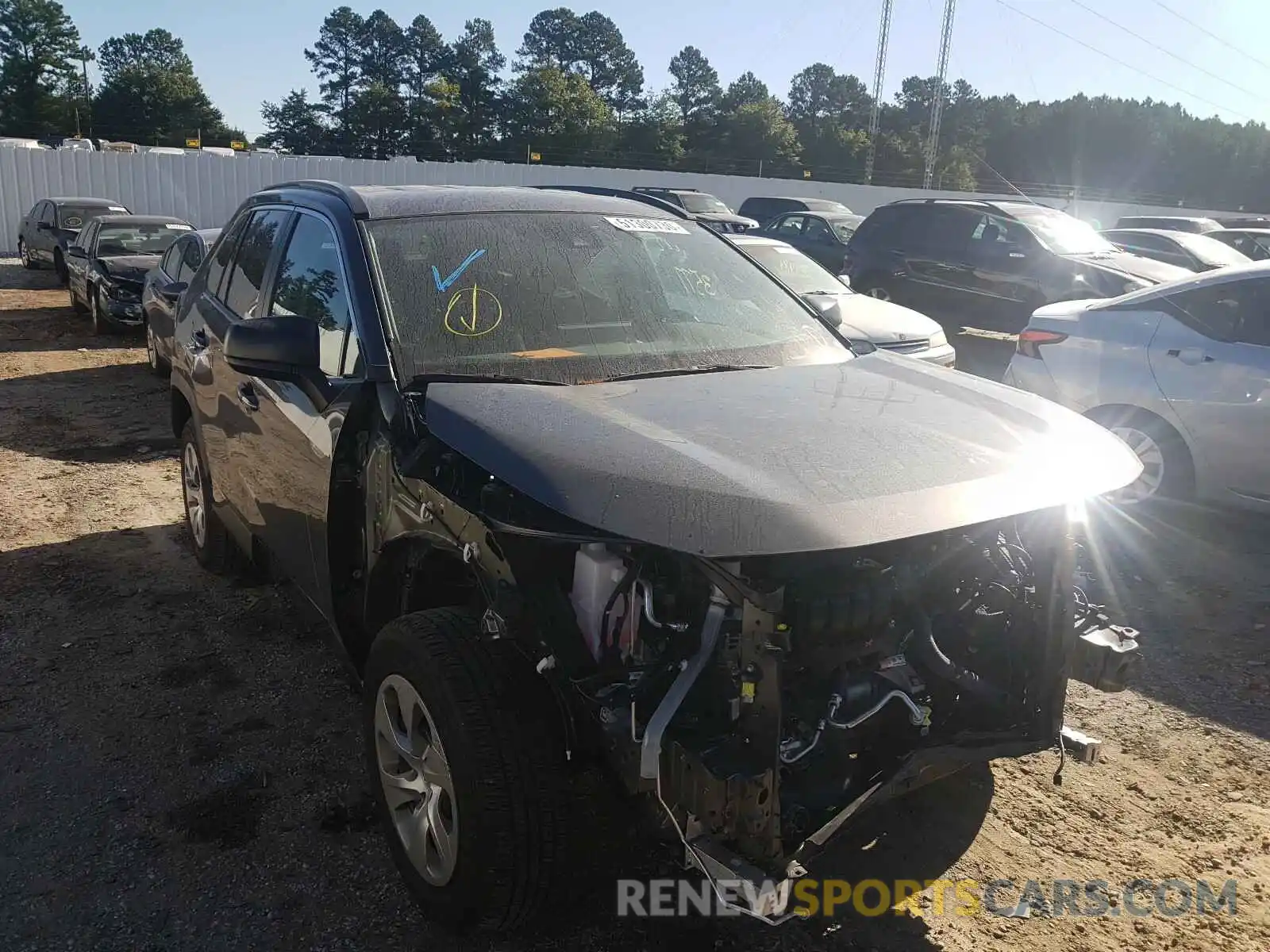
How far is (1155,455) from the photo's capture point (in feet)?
19.6

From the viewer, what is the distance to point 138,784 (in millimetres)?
3287

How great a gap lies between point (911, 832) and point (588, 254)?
2.23 metres

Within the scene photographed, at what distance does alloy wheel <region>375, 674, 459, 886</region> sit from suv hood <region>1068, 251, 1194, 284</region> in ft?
33.2

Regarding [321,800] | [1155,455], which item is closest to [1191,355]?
[1155,455]

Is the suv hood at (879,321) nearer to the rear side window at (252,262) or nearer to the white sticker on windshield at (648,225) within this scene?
the white sticker on windshield at (648,225)

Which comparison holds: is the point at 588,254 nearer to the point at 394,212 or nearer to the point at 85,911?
the point at 394,212

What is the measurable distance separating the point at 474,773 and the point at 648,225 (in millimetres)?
2352

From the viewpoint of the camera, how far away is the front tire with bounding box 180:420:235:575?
15.8 ft

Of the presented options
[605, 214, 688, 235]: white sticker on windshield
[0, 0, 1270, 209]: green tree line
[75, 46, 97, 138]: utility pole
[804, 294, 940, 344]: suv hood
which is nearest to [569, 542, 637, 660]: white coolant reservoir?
[605, 214, 688, 235]: white sticker on windshield

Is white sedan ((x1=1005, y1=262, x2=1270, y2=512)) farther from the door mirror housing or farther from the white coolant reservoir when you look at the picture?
the door mirror housing

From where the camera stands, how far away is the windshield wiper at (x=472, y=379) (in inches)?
110

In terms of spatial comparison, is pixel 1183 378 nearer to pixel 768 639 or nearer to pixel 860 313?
pixel 860 313

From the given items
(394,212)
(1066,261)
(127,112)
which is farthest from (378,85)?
(394,212)

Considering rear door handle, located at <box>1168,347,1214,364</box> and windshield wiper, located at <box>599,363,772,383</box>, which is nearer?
windshield wiper, located at <box>599,363,772,383</box>
